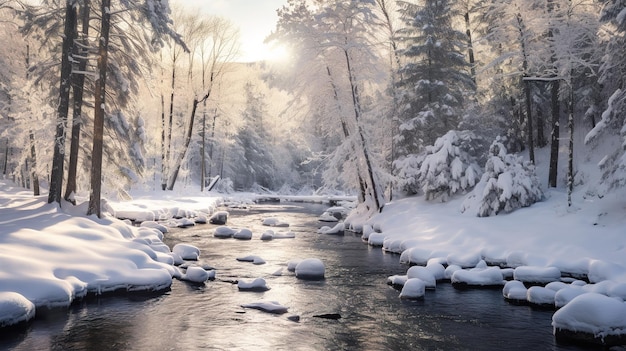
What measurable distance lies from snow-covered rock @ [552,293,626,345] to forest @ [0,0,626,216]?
639cm

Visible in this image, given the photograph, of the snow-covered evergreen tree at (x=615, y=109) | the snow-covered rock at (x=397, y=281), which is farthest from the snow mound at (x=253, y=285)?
the snow-covered evergreen tree at (x=615, y=109)

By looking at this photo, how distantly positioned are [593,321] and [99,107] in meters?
14.4

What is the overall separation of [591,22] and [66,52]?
56.2 feet

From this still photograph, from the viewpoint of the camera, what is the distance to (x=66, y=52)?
14.7 meters

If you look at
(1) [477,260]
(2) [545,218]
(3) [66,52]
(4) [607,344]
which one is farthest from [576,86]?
(3) [66,52]

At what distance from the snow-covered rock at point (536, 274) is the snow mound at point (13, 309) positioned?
10881mm

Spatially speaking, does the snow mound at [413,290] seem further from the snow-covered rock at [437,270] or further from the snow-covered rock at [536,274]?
the snow-covered rock at [536,274]

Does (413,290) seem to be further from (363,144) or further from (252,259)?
(363,144)

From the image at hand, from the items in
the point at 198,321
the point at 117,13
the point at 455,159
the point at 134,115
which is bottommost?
the point at 198,321

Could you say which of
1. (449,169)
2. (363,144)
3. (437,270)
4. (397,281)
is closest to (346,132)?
(363,144)

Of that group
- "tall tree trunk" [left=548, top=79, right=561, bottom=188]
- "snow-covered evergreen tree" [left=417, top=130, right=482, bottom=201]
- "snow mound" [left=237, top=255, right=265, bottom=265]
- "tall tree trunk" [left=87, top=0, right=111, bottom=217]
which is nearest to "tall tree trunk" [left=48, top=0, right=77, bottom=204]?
"tall tree trunk" [left=87, top=0, right=111, bottom=217]

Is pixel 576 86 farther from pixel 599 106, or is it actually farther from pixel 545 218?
pixel 545 218

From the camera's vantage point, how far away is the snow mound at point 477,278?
11.5m

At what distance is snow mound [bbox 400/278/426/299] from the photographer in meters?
10.3
